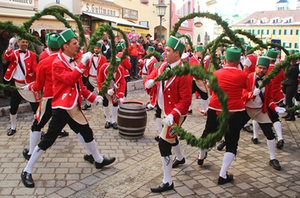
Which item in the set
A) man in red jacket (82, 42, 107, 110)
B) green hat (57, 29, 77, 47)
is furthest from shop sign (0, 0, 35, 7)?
green hat (57, 29, 77, 47)

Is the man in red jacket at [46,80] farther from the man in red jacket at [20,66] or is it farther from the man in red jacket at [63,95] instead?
the man in red jacket at [20,66]

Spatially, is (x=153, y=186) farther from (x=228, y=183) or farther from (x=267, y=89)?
(x=267, y=89)

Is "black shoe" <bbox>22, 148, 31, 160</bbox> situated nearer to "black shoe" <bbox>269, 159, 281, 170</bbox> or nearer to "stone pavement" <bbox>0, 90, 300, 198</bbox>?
"stone pavement" <bbox>0, 90, 300, 198</bbox>

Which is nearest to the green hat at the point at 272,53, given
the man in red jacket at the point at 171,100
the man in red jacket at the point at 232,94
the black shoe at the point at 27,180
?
the man in red jacket at the point at 232,94

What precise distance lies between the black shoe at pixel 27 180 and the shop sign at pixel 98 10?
1544 centimetres

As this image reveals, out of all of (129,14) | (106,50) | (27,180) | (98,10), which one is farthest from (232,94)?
(129,14)

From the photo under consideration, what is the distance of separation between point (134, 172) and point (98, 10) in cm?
1665

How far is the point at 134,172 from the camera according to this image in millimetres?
4602

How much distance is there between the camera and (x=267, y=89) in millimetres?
5027

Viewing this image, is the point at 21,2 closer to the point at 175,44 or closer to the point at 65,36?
the point at 65,36

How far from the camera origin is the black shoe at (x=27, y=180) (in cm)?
397

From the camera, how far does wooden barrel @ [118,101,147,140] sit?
617 centimetres

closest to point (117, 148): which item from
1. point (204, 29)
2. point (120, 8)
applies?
point (120, 8)

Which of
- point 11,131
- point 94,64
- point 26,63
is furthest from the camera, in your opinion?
point 94,64
